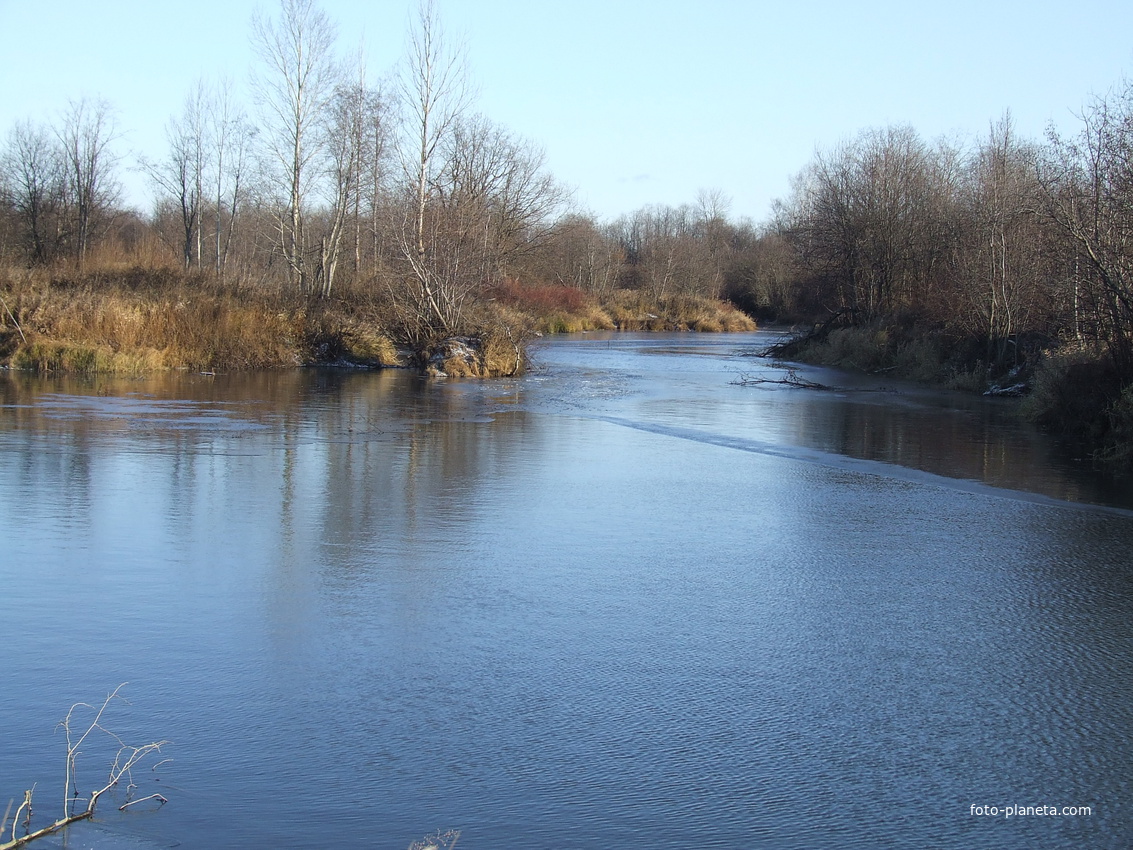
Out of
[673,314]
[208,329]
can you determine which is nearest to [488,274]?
[208,329]

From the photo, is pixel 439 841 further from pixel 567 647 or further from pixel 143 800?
pixel 567 647

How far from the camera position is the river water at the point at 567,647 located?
4434 millimetres

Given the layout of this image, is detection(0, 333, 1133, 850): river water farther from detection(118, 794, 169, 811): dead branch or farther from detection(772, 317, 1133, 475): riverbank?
detection(772, 317, 1133, 475): riverbank

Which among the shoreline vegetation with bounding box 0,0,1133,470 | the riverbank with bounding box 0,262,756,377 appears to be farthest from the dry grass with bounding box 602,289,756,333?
the riverbank with bounding box 0,262,756,377

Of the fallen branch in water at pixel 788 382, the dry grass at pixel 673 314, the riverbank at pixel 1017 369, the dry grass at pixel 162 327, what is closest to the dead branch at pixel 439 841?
the riverbank at pixel 1017 369

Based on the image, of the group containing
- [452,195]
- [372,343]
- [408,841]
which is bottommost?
[408,841]

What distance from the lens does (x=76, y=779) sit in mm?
4508

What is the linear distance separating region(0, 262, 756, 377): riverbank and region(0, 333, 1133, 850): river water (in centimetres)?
1475

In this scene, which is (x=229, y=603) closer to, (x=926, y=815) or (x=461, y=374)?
(x=926, y=815)

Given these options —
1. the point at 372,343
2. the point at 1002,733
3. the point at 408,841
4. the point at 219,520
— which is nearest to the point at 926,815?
the point at 1002,733

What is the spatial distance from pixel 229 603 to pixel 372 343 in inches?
1060

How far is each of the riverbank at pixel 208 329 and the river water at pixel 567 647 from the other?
14751mm

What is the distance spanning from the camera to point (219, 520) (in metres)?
9.59

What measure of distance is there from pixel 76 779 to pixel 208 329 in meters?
26.7
